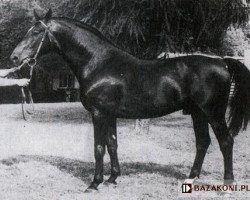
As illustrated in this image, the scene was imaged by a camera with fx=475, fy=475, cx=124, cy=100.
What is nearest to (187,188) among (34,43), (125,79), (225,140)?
(225,140)

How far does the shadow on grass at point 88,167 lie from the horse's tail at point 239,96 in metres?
1.36

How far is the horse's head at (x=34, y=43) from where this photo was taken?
22.8 feet

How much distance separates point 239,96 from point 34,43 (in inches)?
126

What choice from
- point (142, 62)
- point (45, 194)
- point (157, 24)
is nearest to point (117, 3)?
point (157, 24)

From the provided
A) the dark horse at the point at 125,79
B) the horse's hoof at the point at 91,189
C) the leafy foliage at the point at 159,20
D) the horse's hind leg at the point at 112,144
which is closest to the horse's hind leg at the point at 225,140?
the dark horse at the point at 125,79

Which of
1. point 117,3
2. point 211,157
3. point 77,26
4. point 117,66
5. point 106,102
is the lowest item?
point 211,157

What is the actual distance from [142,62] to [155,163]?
288 centimetres

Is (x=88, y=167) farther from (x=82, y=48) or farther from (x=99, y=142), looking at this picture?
(x=82, y=48)

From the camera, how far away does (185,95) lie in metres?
7.07

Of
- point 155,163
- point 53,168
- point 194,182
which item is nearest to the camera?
point 194,182

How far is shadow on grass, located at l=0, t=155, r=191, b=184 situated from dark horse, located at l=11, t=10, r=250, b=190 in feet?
3.89

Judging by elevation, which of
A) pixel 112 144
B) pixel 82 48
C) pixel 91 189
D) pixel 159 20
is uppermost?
pixel 159 20

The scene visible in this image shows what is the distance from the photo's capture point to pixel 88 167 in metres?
8.88

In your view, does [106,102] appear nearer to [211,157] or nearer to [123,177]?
[123,177]
